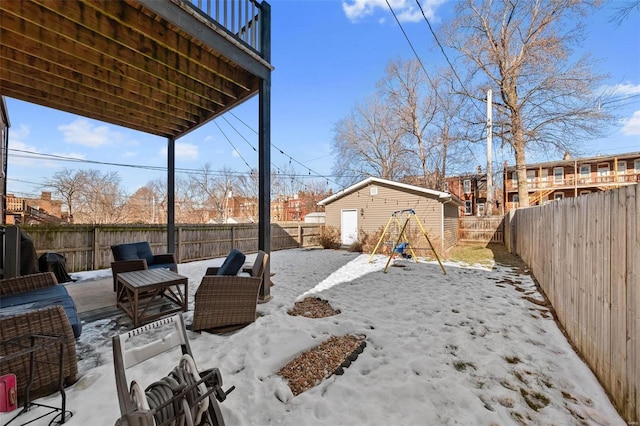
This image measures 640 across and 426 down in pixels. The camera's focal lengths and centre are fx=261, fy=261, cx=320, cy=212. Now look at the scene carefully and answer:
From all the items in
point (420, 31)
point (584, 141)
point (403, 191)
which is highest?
point (420, 31)

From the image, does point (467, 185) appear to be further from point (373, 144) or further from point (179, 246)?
point (179, 246)

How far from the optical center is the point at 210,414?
1389 millimetres

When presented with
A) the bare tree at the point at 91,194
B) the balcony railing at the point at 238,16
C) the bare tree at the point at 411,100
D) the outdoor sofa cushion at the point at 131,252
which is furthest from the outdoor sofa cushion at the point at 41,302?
the bare tree at the point at 411,100

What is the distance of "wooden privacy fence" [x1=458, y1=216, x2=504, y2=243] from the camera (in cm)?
1321

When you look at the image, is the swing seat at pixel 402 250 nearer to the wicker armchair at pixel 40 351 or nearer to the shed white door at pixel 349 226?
the shed white door at pixel 349 226

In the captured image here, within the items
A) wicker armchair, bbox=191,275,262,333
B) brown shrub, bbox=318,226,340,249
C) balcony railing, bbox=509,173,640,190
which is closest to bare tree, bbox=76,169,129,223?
brown shrub, bbox=318,226,340,249

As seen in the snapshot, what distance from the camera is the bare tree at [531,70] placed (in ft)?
39.1

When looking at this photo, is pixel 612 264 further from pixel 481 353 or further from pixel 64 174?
pixel 64 174

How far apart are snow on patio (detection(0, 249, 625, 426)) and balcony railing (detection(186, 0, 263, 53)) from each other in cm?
388

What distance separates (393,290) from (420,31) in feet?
19.9

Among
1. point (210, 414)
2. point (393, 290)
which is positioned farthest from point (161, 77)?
point (393, 290)

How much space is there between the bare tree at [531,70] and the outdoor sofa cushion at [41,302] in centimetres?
1673

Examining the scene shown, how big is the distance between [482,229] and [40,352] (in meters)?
15.8

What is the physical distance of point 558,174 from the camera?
21.4 metres
